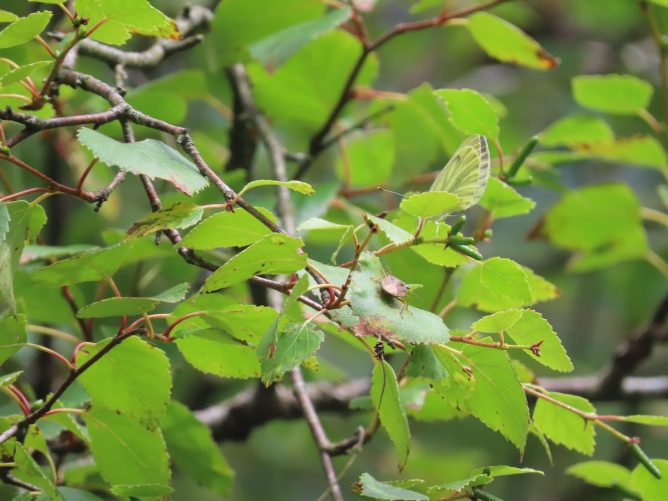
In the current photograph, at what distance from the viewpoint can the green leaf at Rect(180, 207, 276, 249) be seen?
1.82ft

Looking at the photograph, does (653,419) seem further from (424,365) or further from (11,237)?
(11,237)

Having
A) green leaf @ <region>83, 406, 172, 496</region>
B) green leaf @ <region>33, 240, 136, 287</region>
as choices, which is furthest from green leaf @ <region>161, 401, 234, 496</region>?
green leaf @ <region>33, 240, 136, 287</region>

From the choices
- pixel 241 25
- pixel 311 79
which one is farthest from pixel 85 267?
pixel 311 79

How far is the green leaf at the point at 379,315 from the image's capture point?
496 mm

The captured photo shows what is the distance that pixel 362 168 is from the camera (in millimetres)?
1176

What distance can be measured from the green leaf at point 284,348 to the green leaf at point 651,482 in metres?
0.31

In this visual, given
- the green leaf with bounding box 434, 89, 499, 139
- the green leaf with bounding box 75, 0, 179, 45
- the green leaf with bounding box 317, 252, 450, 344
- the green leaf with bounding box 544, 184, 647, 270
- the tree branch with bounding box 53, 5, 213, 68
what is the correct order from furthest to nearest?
1. the green leaf with bounding box 544, 184, 647, 270
2. the tree branch with bounding box 53, 5, 213, 68
3. the green leaf with bounding box 434, 89, 499, 139
4. the green leaf with bounding box 75, 0, 179, 45
5. the green leaf with bounding box 317, 252, 450, 344

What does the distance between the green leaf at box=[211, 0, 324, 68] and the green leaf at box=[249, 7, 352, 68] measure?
0.01 meters

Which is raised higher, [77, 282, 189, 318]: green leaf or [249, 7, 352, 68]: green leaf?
[249, 7, 352, 68]: green leaf

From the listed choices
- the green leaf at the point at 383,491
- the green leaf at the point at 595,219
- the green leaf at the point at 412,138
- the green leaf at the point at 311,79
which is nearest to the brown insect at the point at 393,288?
the green leaf at the point at 383,491

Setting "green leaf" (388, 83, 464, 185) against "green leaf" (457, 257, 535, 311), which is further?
"green leaf" (388, 83, 464, 185)

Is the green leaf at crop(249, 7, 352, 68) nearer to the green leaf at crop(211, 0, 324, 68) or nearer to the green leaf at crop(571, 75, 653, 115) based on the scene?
the green leaf at crop(211, 0, 324, 68)

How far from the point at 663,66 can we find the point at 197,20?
53cm

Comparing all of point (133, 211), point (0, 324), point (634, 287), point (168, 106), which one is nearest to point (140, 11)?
point (0, 324)
